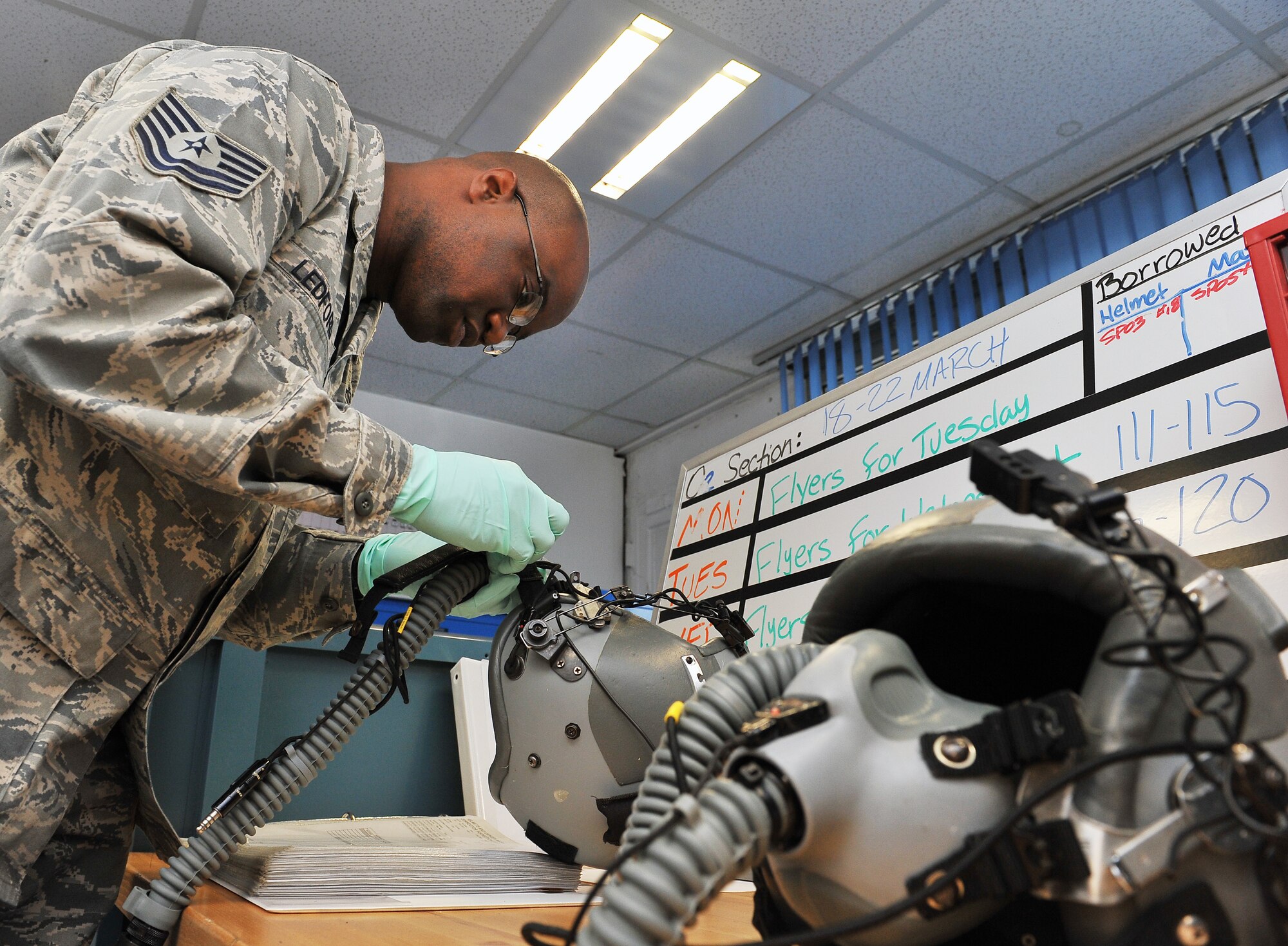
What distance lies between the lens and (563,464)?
4832 mm

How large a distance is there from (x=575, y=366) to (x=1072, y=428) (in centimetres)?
282

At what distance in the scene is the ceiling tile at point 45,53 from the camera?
2.23 metres

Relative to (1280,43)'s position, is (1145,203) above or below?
below

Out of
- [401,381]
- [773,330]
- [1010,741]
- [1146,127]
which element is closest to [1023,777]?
[1010,741]

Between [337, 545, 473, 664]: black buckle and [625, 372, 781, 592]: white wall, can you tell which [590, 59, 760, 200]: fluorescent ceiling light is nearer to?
[625, 372, 781, 592]: white wall

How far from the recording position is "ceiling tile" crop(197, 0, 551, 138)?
2.21m

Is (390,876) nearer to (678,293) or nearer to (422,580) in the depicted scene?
(422,580)

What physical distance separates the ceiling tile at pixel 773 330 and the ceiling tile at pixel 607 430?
2.84 feet

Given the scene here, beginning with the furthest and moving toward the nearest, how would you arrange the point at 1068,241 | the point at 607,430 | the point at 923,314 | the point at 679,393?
the point at 607,430, the point at 679,393, the point at 923,314, the point at 1068,241

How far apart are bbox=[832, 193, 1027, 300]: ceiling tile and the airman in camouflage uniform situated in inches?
98.1

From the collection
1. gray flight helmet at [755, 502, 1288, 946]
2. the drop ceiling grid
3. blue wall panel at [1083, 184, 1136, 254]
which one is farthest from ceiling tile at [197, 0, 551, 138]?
gray flight helmet at [755, 502, 1288, 946]

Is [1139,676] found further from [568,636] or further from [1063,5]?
[1063,5]

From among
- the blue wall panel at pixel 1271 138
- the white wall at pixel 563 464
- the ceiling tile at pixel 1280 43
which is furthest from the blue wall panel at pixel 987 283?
the white wall at pixel 563 464

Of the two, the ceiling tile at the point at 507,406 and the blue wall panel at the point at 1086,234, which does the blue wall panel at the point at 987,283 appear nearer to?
the blue wall panel at the point at 1086,234
